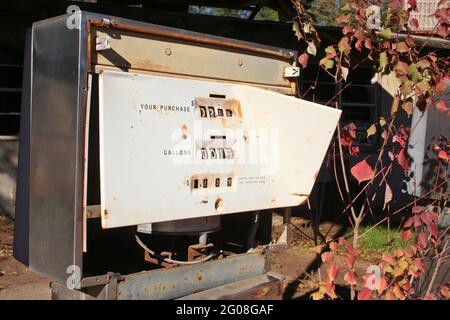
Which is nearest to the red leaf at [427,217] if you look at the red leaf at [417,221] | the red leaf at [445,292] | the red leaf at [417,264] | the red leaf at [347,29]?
the red leaf at [417,221]

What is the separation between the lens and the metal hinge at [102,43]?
9.54 ft

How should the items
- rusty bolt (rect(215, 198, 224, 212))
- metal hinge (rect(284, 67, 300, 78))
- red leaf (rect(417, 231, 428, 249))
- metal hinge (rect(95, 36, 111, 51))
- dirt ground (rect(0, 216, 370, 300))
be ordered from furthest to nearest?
dirt ground (rect(0, 216, 370, 300))
metal hinge (rect(284, 67, 300, 78))
rusty bolt (rect(215, 198, 224, 212))
red leaf (rect(417, 231, 428, 249))
metal hinge (rect(95, 36, 111, 51))

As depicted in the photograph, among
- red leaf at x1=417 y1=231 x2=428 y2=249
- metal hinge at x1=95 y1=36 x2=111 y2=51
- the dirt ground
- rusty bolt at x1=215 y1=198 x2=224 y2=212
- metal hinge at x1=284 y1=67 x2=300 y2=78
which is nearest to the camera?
metal hinge at x1=95 y1=36 x2=111 y2=51

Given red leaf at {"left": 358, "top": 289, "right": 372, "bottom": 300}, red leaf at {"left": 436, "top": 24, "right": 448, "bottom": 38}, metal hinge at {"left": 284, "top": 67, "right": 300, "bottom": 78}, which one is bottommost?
red leaf at {"left": 358, "top": 289, "right": 372, "bottom": 300}

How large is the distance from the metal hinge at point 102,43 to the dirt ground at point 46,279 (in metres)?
3.08

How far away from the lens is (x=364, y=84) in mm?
11000

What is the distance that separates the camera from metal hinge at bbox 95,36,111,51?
114 inches

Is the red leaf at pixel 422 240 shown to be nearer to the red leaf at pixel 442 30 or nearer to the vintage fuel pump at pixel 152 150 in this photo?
the vintage fuel pump at pixel 152 150

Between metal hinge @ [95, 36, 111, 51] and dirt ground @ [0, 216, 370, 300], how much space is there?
308cm

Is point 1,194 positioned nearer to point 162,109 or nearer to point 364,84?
point 162,109

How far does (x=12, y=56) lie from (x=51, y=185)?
6094 mm

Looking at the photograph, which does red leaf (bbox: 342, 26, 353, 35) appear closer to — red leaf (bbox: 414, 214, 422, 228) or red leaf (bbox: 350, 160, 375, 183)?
red leaf (bbox: 350, 160, 375, 183)

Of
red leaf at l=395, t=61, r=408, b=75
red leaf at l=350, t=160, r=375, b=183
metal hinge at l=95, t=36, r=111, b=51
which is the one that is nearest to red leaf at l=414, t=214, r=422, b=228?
red leaf at l=350, t=160, r=375, b=183

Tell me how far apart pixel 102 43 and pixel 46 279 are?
→ 12.1ft
